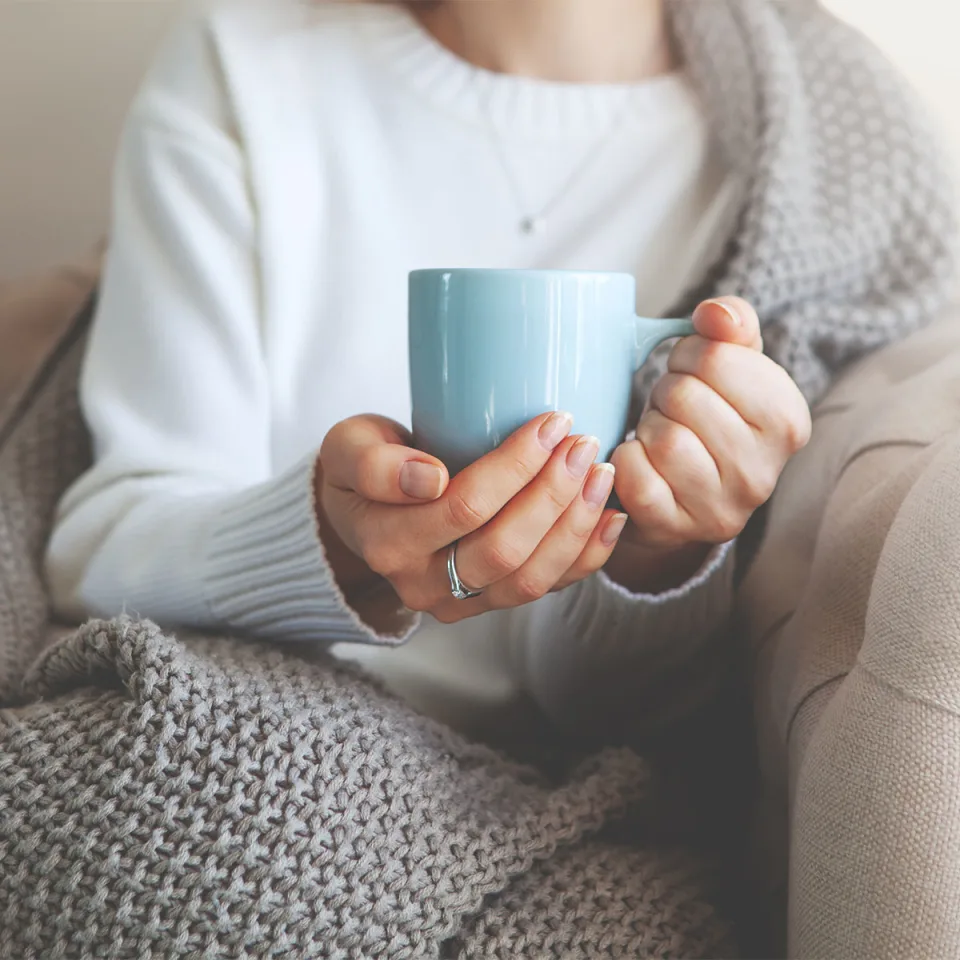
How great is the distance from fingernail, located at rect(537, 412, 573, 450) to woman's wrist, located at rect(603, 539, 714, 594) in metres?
0.16

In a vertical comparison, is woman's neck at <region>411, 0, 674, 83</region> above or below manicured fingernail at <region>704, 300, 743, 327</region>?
above

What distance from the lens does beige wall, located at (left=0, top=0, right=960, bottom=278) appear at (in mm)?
1035

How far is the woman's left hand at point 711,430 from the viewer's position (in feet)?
1.53

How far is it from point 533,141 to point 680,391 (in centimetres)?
41

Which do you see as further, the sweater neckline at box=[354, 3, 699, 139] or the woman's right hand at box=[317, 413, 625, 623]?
the sweater neckline at box=[354, 3, 699, 139]

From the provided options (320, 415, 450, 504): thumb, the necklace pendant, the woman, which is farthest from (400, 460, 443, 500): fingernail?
the necklace pendant

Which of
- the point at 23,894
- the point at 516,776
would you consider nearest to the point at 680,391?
the point at 516,776

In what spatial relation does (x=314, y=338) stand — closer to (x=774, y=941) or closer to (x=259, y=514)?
(x=259, y=514)

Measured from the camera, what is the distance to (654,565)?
0.60 m

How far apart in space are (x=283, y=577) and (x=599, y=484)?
23 cm

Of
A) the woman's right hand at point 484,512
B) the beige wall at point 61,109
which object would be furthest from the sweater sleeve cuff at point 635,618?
the beige wall at point 61,109

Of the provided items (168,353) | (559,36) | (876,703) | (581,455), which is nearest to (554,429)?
(581,455)

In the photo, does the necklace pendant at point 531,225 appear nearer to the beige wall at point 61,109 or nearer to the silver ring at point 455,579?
the silver ring at point 455,579

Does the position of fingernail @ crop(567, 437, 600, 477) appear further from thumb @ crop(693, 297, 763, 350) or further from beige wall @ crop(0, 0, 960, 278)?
beige wall @ crop(0, 0, 960, 278)
